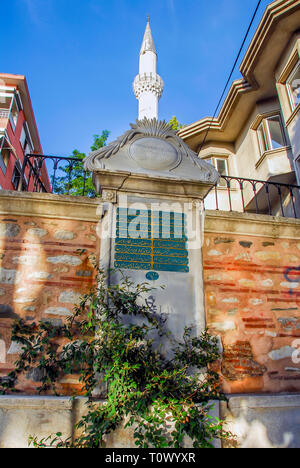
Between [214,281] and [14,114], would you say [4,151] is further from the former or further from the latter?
[214,281]

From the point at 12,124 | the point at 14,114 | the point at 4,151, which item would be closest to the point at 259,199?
the point at 4,151

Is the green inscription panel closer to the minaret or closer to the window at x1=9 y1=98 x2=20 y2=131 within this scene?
the window at x1=9 y1=98 x2=20 y2=131

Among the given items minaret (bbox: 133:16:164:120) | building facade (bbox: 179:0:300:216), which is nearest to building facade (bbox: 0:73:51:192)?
minaret (bbox: 133:16:164:120)

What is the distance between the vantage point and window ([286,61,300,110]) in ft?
27.8

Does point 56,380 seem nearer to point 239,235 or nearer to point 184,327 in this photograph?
point 184,327

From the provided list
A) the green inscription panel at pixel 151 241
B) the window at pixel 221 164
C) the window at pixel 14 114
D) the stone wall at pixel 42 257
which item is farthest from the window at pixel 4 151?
the green inscription panel at pixel 151 241

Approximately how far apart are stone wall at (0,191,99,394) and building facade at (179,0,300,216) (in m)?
4.10

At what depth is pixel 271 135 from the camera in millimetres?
9742

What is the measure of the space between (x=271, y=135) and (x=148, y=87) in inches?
462

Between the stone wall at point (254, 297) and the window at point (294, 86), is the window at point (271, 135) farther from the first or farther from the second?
the stone wall at point (254, 297)

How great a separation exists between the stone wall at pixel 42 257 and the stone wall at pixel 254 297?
163 cm

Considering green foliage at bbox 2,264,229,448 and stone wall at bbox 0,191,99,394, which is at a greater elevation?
stone wall at bbox 0,191,99,394

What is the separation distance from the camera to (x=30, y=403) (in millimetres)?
2770

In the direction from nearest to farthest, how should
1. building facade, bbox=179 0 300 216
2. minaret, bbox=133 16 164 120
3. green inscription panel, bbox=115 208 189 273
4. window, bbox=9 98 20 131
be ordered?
green inscription panel, bbox=115 208 189 273
building facade, bbox=179 0 300 216
window, bbox=9 98 20 131
minaret, bbox=133 16 164 120
